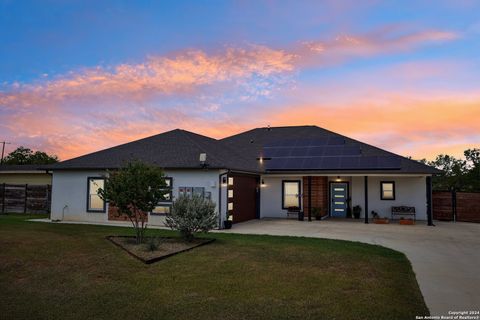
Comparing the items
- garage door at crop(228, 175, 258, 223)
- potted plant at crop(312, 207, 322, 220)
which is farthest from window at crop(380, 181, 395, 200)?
garage door at crop(228, 175, 258, 223)

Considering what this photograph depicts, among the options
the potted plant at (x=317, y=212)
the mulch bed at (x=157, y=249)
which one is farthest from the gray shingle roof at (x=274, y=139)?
the mulch bed at (x=157, y=249)

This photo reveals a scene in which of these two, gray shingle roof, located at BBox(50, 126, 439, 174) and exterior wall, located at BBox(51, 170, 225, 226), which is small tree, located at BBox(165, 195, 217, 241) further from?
exterior wall, located at BBox(51, 170, 225, 226)

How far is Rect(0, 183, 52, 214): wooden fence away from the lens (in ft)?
72.4

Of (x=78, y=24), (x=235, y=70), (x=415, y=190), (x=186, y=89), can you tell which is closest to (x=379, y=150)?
(x=415, y=190)

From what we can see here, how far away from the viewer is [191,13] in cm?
1427

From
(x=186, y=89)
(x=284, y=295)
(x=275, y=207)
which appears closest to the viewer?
(x=284, y=295)

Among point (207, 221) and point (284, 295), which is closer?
point (284, 295)

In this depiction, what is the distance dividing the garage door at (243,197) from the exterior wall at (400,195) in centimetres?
612

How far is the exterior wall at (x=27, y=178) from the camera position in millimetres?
24734

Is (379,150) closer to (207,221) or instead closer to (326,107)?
(326,107)

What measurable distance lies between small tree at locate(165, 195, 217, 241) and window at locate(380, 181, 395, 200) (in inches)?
485

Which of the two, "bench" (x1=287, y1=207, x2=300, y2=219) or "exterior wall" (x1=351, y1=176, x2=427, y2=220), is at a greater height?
"exterior wall" (x1=351, y1=176, x2=427, y2=220)

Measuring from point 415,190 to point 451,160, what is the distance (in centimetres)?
2541

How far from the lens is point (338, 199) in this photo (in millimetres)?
21422
